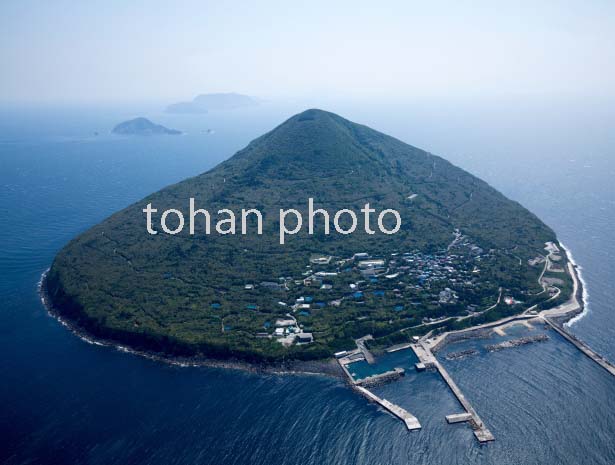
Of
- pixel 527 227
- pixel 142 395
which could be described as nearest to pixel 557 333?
pixel 527 227

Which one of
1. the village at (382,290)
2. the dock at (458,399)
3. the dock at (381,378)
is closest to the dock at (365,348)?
the dock at (381,378)

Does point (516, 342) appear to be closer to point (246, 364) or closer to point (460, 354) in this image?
point (460, 354)

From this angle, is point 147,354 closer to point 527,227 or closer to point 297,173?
point 297,173

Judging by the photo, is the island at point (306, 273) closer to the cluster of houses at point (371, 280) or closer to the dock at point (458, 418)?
the cluster of houses at point (371, 280)

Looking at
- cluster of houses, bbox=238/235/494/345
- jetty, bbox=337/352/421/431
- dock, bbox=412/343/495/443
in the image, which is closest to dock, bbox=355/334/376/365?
jetty, bbox=337/352/421/431

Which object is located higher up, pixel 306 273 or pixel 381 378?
pixel 306 273
